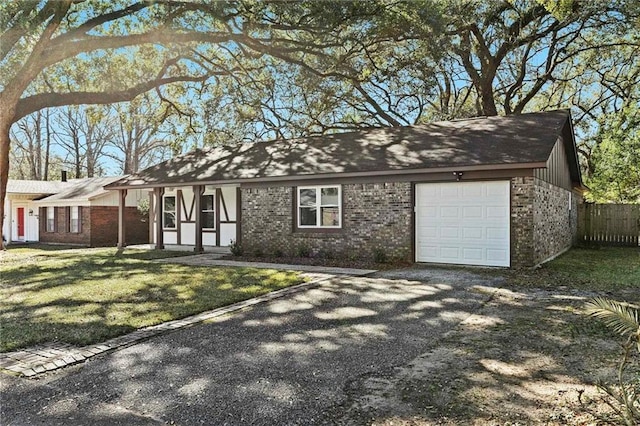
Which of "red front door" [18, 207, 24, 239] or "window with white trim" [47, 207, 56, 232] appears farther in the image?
"red front door" [18, 207, 24, 239]

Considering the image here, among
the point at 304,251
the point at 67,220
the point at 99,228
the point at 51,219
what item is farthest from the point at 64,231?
the point at 304,251

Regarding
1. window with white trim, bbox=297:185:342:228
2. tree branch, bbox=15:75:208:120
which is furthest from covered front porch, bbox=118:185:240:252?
tree branch, bbox=15:75:208:120

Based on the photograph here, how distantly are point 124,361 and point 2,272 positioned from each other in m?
9.20

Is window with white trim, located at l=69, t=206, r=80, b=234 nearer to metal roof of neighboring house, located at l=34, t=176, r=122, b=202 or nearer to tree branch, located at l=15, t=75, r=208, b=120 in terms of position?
metal roof of neighboring house, located at l=34, t=176, r=122, b=202

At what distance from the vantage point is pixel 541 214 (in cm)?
1115

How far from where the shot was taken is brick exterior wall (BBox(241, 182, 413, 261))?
11859 mm

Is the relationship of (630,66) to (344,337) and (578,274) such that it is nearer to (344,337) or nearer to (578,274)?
(578,274)

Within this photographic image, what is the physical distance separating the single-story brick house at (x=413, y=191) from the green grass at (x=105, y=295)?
10.5 feet

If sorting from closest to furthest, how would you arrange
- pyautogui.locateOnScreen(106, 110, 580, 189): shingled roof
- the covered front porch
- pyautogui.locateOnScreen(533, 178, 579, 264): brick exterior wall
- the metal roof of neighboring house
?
pyautogui.locateOnScreen(533, 178, 579, 264): brick exterior wall → pyautogui.locateOnScreen(106, 110, 580, 189): shingled roof → the covered front porch → the metal roof of neighboring house

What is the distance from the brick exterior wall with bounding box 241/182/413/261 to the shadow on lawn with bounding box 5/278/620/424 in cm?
548

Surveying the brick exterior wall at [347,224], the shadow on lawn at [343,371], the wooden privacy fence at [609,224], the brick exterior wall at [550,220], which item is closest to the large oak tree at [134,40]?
the brick exterior wall at [347,224]

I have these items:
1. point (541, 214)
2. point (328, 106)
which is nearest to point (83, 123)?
point (328, 106)

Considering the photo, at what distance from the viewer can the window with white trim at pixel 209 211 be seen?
57.9ft

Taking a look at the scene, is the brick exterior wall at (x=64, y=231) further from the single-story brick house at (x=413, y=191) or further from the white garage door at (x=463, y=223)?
the white garage door at (x=463, y=223)
